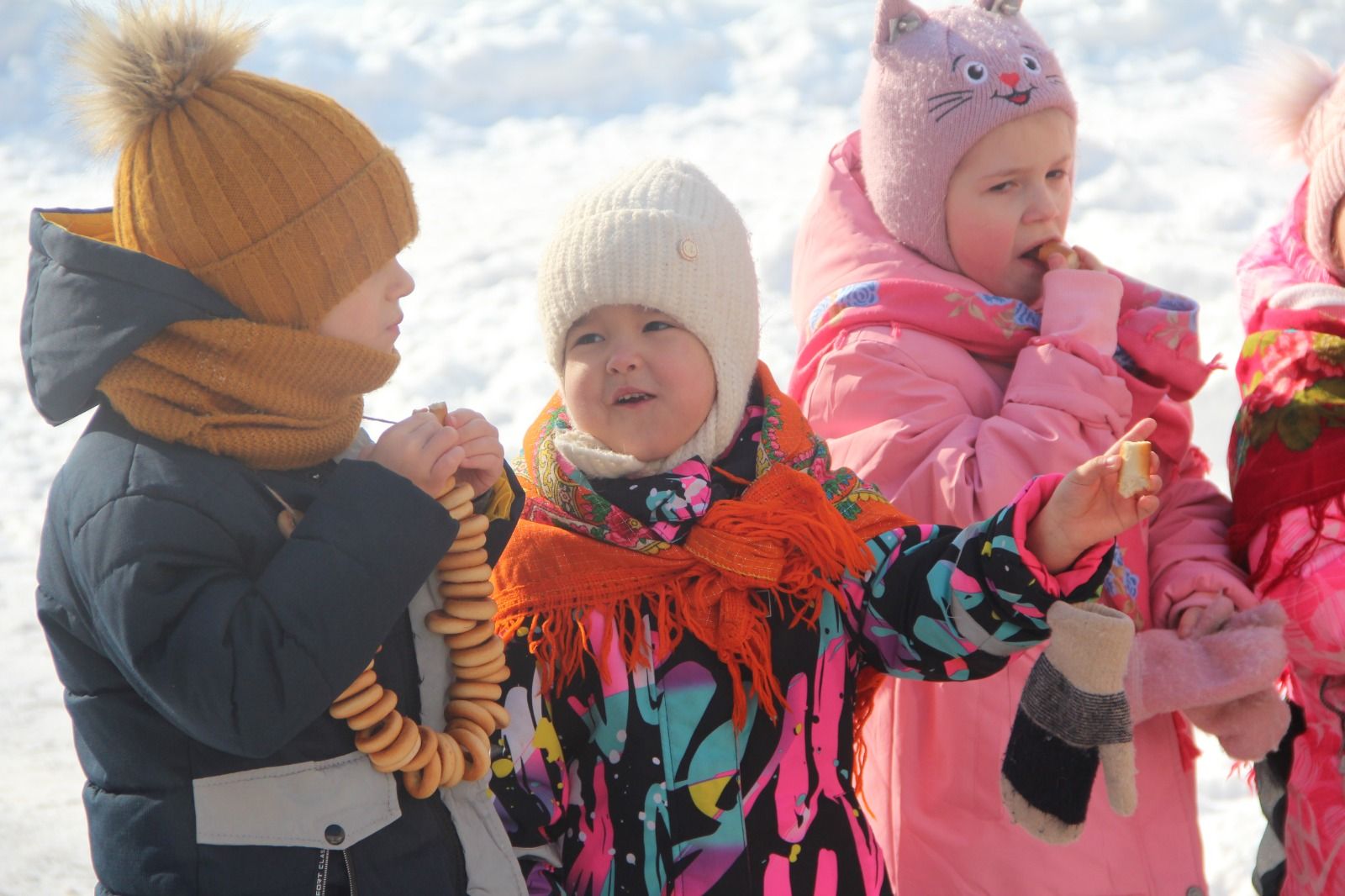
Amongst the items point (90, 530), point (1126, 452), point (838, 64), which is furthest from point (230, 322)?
point (838, 64)

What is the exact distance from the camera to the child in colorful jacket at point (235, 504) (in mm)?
1477

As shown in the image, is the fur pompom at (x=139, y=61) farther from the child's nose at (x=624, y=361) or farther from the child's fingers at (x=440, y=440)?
the child's nose at (x=624, y=361)

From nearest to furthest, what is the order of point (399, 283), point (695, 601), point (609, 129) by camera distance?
point (399, 283) → point (695, 601) → point (609, 129)

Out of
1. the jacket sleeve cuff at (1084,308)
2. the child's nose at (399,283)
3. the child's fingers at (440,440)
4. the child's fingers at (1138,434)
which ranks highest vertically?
the jacket sleeve cuff at (1084,308)

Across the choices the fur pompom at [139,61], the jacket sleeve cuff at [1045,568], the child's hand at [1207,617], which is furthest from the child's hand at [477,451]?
the child's hand at [1207,617]

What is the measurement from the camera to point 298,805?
1.56 m

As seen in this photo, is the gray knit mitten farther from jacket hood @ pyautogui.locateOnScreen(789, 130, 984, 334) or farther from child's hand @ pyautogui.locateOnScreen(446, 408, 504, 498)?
jacket hood @ pyautogui.locateOnScreen(789, 130, 984, 334)

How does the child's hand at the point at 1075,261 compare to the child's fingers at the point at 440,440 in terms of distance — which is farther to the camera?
the child's hand at the point at 1075,261

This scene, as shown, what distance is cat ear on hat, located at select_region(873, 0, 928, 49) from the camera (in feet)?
8.67

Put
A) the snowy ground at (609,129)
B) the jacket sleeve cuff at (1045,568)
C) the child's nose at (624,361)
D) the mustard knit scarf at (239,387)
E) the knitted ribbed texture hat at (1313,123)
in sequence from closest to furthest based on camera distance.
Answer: the mustard knit scarf at (239,387) → the jacket sleeve cuff at (1045,568) → the child's nose at (624,361) → the knitted ribbed texture hat at (1313,123) → the snowy ground at (609,129)

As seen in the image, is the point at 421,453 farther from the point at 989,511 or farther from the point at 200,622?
the point at 989,511

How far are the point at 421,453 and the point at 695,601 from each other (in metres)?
0.47

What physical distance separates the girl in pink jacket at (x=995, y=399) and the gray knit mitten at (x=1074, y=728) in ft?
2.01

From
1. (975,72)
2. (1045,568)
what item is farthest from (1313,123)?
(1045,568)
